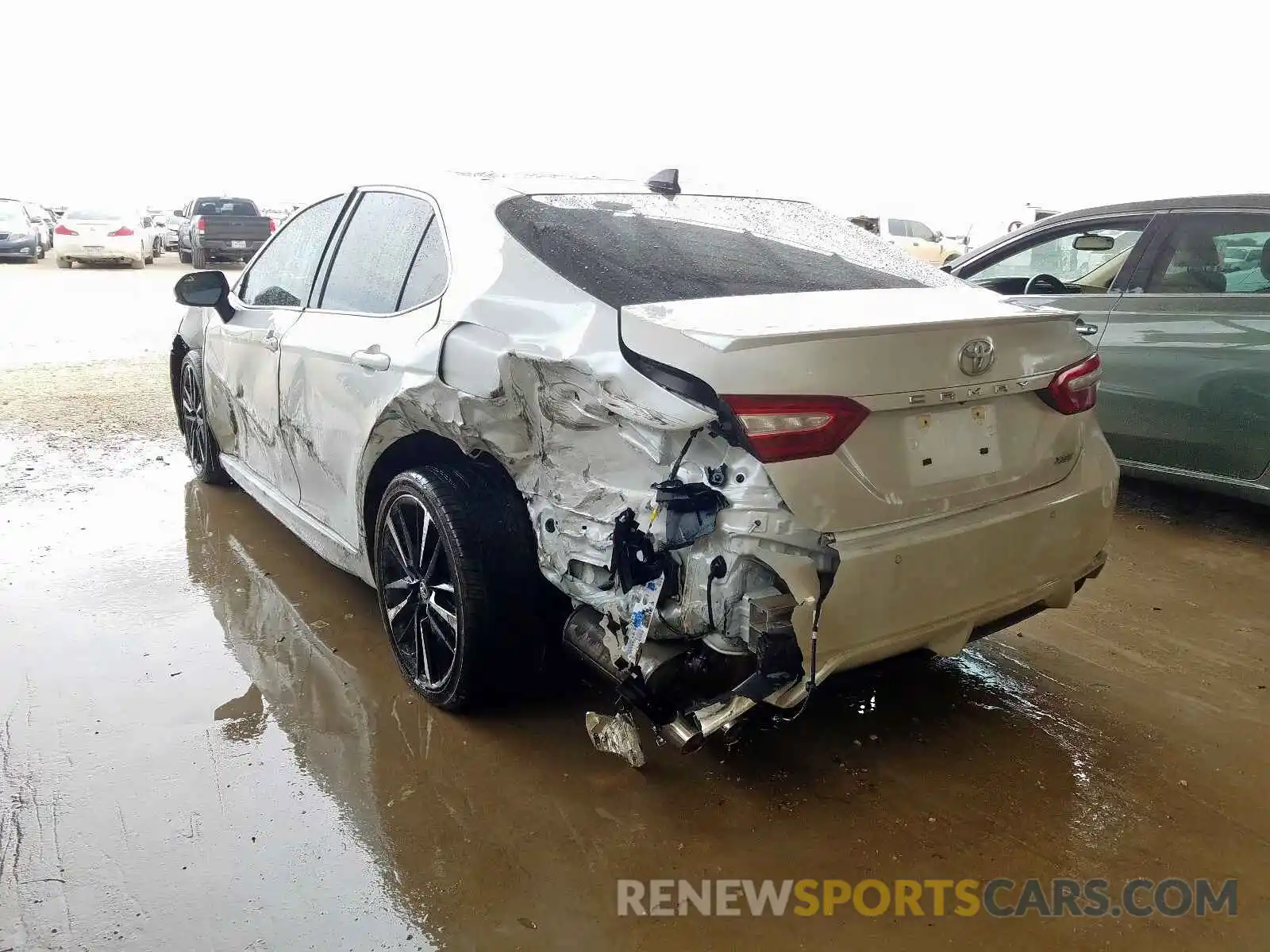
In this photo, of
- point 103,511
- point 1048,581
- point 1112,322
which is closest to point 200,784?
point 1048,581

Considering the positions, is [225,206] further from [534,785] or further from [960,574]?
[960,574]

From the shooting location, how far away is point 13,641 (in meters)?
3.39

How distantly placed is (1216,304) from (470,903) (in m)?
4.19

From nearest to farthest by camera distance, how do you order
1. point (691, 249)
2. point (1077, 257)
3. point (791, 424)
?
point (791, 424), point (691, 249), point (1077, 257)

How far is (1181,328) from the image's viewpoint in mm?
4590

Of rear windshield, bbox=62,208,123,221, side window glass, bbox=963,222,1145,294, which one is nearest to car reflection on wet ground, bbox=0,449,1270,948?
side window glass, bbox=963,222,1145,294

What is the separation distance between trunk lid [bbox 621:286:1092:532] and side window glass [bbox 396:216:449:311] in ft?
2.71

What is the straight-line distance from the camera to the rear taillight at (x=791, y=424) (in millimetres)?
2086

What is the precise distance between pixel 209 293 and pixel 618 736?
2.81 meters

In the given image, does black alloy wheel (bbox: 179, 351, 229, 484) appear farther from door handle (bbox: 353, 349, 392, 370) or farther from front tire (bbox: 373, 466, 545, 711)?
front tire (bbox: 373, 466, 545, 711)

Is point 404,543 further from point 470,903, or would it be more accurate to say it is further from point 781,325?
point 781,325

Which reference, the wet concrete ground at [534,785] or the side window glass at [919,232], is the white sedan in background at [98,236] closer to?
the side window glass at [919,232]

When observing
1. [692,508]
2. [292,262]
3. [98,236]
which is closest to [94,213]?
[98,236]

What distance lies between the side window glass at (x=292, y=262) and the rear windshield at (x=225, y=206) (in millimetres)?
18078
